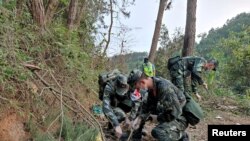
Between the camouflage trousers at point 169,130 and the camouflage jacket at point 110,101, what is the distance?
578 mm

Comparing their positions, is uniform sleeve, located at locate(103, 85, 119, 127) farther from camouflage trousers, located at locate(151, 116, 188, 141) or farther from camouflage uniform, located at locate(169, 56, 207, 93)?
camouflage uniform, located at locate(169, 56, 207, 93)

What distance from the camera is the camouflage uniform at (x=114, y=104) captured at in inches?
220

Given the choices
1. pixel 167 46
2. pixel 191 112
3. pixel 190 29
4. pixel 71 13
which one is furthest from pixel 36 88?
A: pixel 167 46

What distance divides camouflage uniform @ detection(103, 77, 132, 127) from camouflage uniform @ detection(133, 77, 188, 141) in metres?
0.44

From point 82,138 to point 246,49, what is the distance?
44.1ft

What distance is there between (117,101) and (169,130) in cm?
110

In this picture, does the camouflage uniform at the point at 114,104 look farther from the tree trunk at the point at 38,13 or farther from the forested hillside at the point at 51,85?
the tree trunk at the point at 38,13

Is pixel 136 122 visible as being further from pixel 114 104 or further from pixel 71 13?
pixel 71 13

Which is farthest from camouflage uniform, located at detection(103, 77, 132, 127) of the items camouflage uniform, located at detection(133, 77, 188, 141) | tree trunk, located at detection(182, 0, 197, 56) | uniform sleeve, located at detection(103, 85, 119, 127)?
tree trunk, located at detection(182, 0, 197, 56)

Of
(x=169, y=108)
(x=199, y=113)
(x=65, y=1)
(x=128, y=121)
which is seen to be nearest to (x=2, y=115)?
(x=128, y=121)

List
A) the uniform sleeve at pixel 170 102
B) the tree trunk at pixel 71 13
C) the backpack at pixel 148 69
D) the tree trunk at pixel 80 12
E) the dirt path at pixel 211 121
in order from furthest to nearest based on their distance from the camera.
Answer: the tree trunk at pixel 80 12 < the tree trunk at pixel 71 13 < the dirt path at pixel 211 121 < the uniform sleeve at pixel 170 102 < the backpack at pixel 148 69

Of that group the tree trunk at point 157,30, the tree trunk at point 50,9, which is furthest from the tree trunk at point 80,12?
the tree trunk at point 157,30

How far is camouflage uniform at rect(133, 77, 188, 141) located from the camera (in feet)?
16.6

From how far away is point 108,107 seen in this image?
18.6ft
